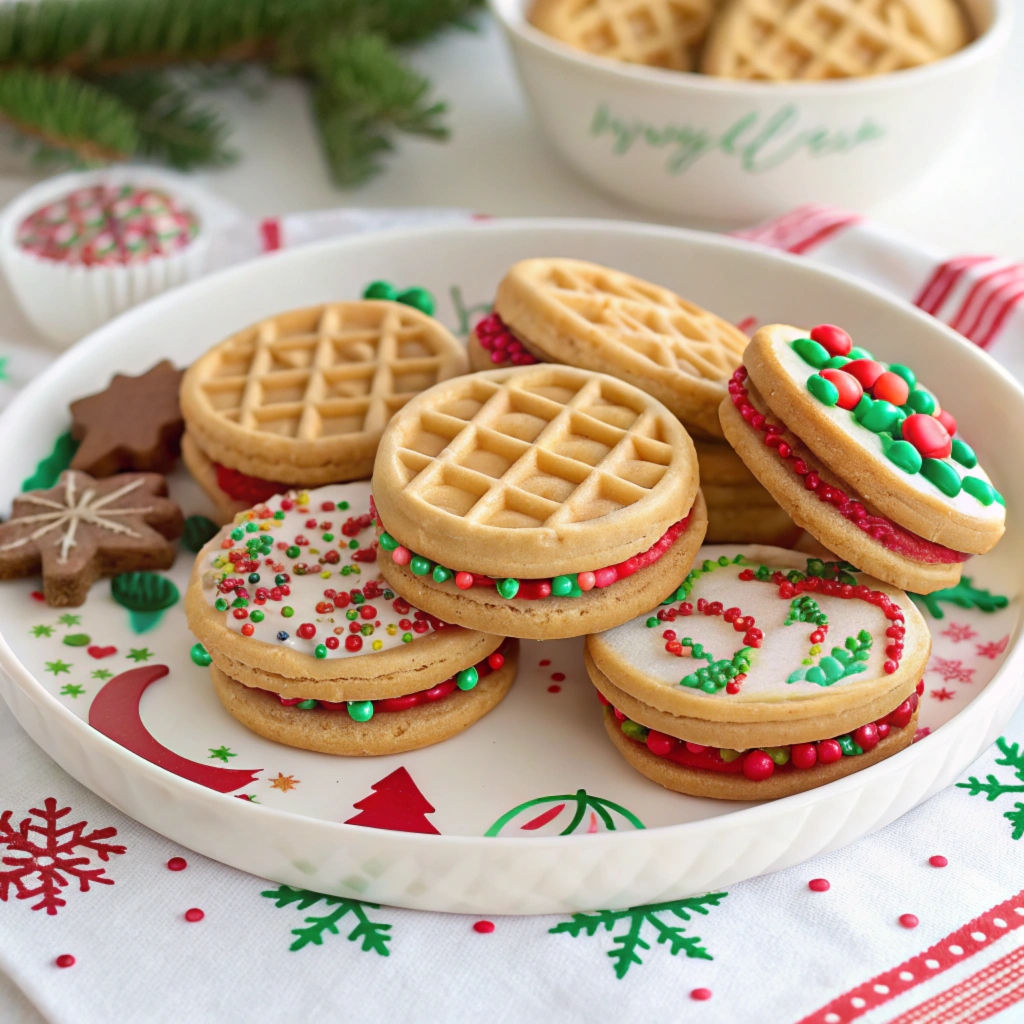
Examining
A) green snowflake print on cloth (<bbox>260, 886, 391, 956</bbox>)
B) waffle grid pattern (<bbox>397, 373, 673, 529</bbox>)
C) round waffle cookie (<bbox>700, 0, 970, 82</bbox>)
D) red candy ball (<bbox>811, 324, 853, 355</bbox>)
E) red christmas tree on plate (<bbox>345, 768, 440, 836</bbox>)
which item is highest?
round waffle cookie (<bbox>700, 0, 970, 82</bbox>)

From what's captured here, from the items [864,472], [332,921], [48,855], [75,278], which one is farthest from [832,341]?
[75,278]

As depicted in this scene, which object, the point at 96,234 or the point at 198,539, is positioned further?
the point at 96,234

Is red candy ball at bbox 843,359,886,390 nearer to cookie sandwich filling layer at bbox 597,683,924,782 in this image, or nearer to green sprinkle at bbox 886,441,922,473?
green sprinkle at bbox 886,441,922,473

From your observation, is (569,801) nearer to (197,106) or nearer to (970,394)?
(970,394)

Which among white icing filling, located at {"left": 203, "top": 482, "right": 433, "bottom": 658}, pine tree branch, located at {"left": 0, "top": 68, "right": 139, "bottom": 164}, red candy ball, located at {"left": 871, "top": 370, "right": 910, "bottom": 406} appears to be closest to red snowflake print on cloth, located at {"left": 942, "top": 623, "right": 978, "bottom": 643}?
red candy ball, located at {"left": 871, "top": 370, "right": 910, "bottom": 406}

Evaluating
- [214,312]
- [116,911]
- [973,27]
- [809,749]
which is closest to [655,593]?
[809,749]

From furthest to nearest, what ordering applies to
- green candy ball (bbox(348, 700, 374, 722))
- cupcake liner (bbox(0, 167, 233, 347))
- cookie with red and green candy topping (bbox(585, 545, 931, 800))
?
1. cupcake liner (bbox(0, 167, 233, 347))
2. green candy ball (bbox(348, 700, 374, 722))
3. cookie with red and green candy topping (bbox(585, 545, 931, 800))
